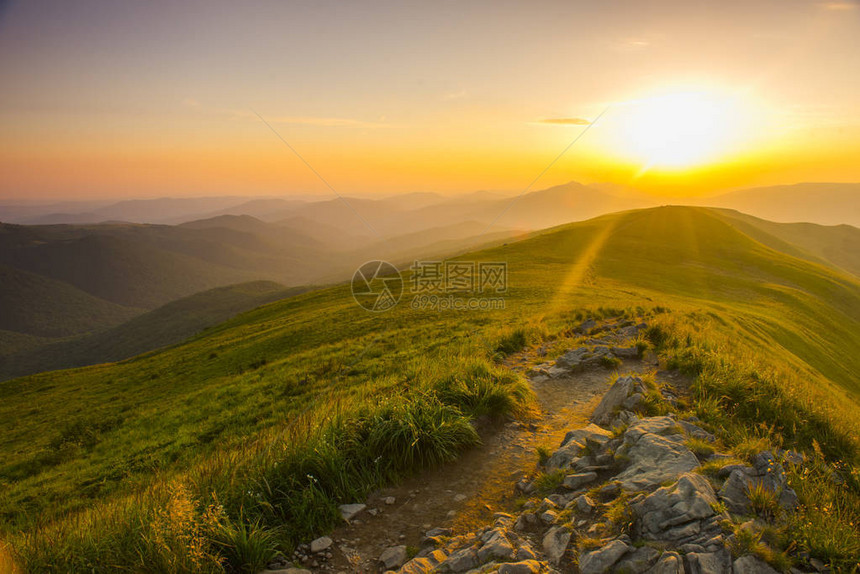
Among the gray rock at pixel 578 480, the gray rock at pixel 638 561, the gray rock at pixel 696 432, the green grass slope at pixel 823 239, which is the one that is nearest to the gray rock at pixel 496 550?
the gray rock at pixel 638 561

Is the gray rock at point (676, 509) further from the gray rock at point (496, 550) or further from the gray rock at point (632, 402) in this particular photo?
the gray rock at point (632, 402)

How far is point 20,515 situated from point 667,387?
58.5 feet

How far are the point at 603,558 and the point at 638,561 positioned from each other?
34cm

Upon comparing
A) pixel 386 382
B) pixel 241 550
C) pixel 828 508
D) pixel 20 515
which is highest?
pixel 828 508

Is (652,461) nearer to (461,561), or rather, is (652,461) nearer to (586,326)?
(461,561)

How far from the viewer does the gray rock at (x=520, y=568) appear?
4141 millimetres

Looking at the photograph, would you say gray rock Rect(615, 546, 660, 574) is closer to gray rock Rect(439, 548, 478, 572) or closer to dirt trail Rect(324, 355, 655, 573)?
gray rock Rect(439, 548, 478, 572)

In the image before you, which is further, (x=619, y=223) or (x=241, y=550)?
(x=619, y=223)

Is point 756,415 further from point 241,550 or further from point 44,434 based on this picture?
point 44,434

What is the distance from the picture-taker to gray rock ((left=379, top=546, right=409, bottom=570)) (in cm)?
491

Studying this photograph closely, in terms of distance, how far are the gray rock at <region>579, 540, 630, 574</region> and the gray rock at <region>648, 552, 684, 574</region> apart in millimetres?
309

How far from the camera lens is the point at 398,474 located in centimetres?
655

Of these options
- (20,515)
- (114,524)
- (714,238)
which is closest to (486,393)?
(114,524)

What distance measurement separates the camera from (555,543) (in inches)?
181
